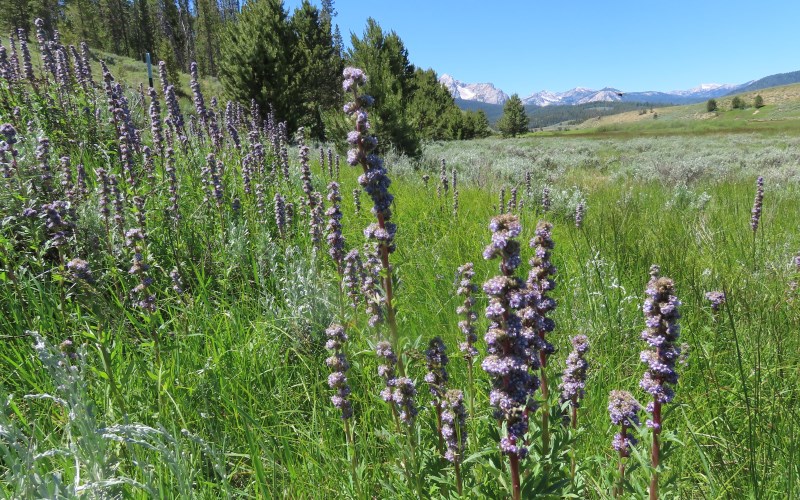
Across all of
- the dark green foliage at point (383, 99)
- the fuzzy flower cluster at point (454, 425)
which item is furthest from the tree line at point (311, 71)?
the fuzzy flower cluster at point (454, 425)

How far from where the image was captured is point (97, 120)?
255 inches

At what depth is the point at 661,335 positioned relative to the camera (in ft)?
5.39

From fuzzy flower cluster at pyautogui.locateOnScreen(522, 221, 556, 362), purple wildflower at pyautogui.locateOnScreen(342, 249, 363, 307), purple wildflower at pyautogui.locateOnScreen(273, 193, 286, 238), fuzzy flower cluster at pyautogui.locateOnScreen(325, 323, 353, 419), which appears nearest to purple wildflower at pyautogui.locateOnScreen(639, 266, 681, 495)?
fuzzy flower cluster at pyautogui.locateOnScreen(522, 221, 556, 362)

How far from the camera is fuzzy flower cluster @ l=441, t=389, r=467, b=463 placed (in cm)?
178

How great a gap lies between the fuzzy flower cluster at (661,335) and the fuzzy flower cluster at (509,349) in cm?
53

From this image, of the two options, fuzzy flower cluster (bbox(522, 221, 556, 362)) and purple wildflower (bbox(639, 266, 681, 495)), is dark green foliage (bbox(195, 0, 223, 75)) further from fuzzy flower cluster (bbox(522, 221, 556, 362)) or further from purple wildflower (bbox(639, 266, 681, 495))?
purple wildflower (bbox(639, 266, 681, 495))

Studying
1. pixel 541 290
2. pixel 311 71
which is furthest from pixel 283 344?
pixel 311 71

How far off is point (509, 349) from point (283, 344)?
2339mm

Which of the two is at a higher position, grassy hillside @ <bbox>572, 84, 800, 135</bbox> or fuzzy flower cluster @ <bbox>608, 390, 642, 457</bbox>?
grassy hillside @ <bbox>572, 84, 800, 135</bbox>

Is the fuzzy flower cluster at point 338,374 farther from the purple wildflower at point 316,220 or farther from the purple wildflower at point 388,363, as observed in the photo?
the purple wildflower at point 316,220

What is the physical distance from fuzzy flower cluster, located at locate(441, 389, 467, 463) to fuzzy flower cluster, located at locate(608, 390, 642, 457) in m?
0.64

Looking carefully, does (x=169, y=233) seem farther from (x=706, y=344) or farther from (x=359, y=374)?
(x=706, y=344)

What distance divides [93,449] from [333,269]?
10.5ft

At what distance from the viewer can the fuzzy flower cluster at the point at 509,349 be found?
1.36 m
